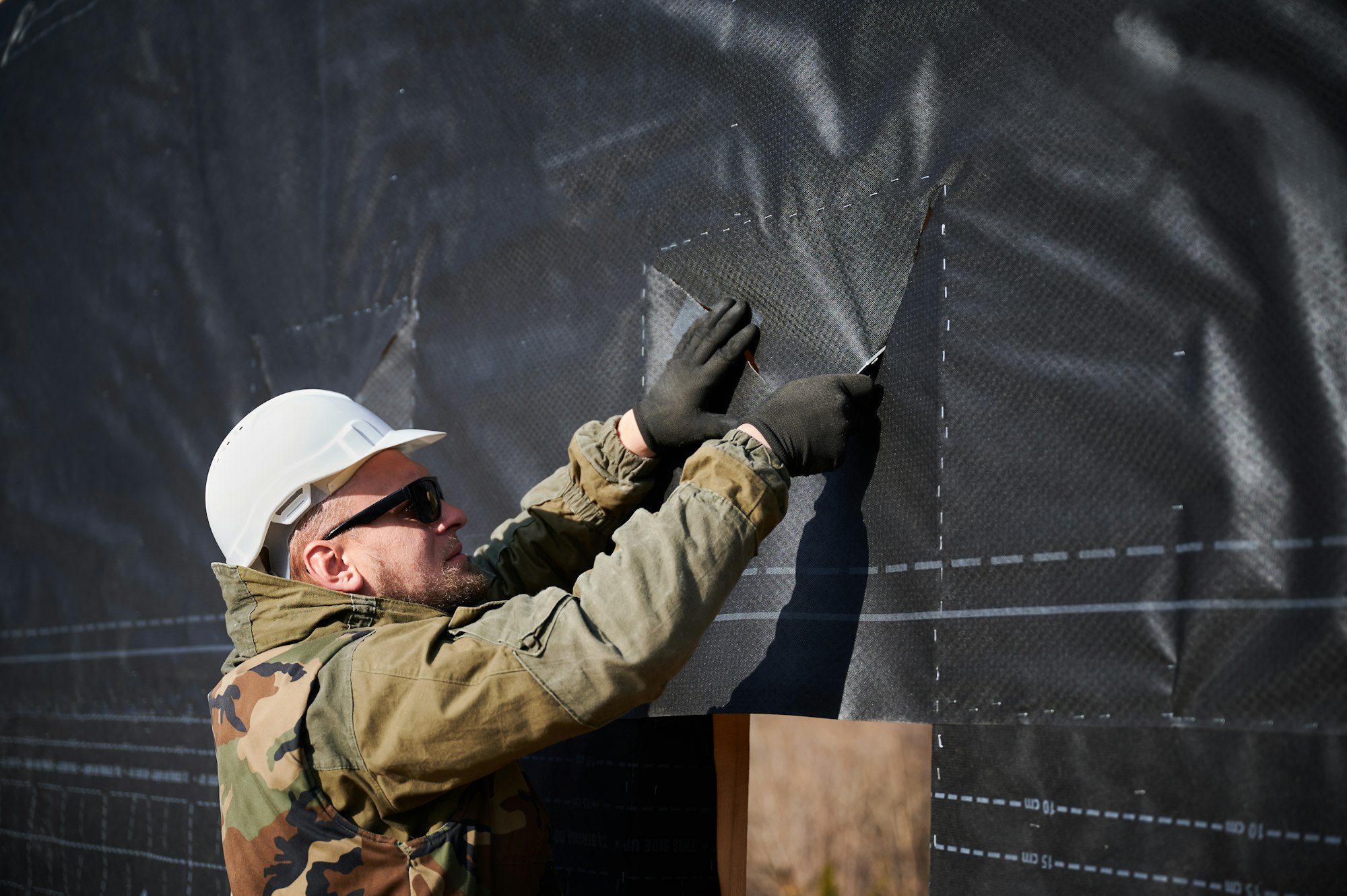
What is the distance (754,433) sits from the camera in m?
1.49

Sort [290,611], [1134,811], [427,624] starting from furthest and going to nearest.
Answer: [290,611] < [427,624] < [1134,811]

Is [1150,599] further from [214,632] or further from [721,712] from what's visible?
[214,632]

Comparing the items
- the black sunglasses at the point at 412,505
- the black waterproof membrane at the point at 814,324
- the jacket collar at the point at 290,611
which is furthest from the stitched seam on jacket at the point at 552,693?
the black sunglasses at the point at 412,505

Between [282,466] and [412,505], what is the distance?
216 millimetres

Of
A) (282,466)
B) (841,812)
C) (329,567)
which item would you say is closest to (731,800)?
(329,567)

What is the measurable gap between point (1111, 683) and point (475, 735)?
2.58ft

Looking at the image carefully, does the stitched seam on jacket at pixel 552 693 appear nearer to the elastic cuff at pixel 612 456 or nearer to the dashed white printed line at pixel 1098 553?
the elastic cuff at pixel 612 456

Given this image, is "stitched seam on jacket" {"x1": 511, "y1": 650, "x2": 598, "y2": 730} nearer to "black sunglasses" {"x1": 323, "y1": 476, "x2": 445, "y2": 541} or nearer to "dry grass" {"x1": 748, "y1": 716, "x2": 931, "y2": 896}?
"black sunglasses" {"x1": 323, "y1": 476, "x2": 445, "y2": 541}

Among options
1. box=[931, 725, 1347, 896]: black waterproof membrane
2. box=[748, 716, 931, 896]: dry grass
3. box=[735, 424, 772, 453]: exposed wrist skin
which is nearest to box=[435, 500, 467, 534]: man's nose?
box=[735, 424, 772, 453]: exposed wrist skin

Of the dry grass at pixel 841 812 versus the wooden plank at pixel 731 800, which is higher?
the wooden plank at pixel 731 800

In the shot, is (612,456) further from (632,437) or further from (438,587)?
(438,587)

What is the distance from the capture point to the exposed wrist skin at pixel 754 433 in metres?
1.45

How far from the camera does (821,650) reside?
5.04 feet

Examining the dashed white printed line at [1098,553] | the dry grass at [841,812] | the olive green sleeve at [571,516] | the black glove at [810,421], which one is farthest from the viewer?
the dry grass at [841,812]
